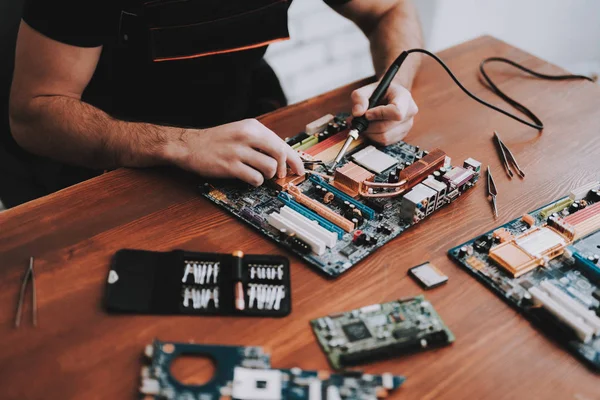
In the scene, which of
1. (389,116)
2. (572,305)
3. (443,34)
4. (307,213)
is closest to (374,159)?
(389,116)

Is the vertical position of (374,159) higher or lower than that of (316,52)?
higher

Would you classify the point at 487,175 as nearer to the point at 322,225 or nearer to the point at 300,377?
the point at 322,225

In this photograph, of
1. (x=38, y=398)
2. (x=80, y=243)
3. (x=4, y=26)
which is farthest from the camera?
(x=4, y=26)

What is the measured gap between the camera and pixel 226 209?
104cm

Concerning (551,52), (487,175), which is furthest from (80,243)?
(551,52)

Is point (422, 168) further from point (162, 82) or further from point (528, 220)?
point (162, 82)

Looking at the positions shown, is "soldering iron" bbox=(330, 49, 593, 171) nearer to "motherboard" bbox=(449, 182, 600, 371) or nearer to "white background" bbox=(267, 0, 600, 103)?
"motherboard" bbox=(449, 182, 600, 371)

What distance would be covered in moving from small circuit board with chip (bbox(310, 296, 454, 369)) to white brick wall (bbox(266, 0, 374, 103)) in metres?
1.68

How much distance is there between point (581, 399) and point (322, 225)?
478mm

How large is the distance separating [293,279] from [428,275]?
0.75ft

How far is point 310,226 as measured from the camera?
3.17ft

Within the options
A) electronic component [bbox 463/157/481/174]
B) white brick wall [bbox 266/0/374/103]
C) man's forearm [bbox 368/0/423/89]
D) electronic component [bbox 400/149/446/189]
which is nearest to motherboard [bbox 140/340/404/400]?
electronic component [bbox 400/149/446/189]

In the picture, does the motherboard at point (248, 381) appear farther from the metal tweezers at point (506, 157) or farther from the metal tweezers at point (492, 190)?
the metal tweezers at point (506, 157)

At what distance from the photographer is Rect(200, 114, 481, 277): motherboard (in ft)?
3.12
